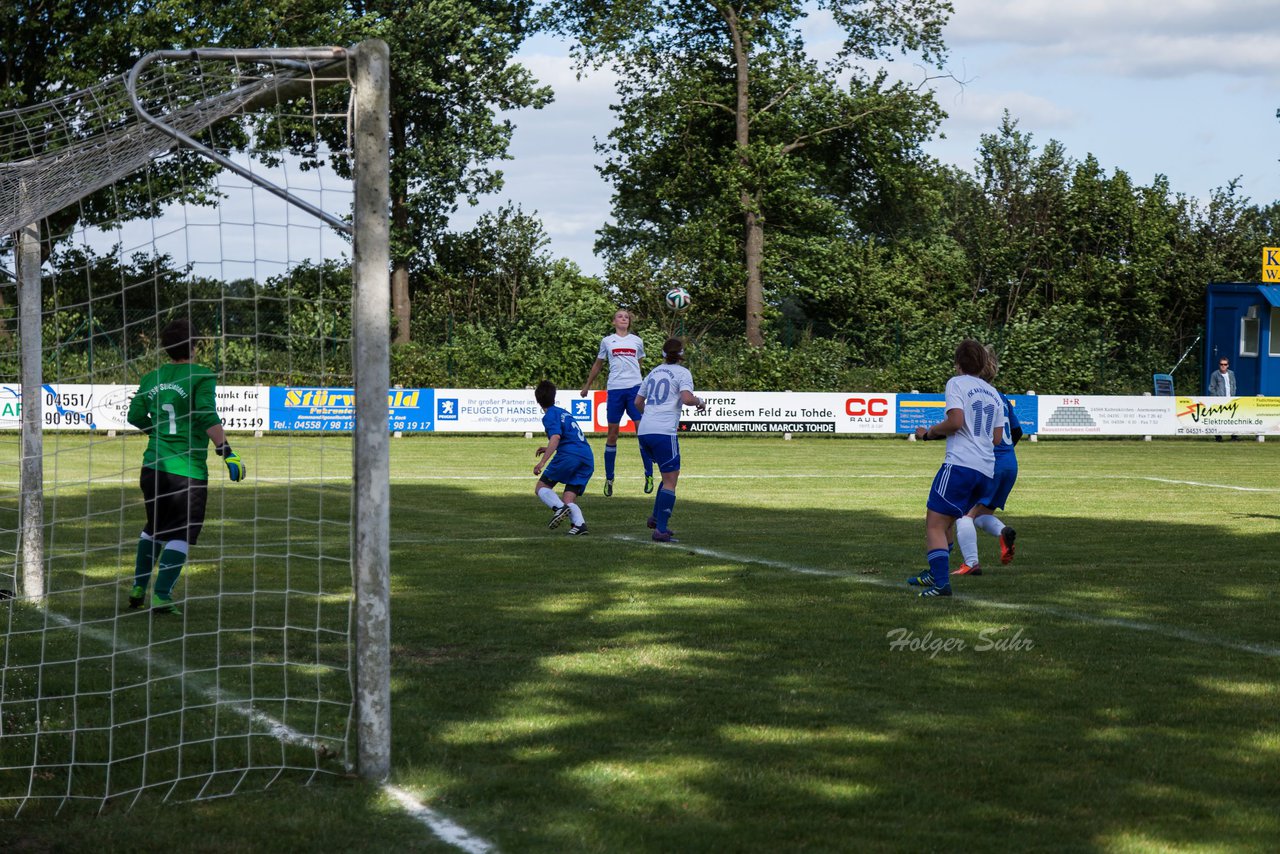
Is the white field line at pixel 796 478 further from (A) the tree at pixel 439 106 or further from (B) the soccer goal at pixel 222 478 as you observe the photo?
(A) the tree at pixel 439 106

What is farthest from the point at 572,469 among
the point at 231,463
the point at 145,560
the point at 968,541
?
the point at 145,560

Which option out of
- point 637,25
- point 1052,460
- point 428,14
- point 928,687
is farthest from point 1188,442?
point 928,687

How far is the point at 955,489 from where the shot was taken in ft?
30.8

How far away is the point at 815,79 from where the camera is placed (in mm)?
44094

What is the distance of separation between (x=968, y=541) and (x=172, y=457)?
561 cm

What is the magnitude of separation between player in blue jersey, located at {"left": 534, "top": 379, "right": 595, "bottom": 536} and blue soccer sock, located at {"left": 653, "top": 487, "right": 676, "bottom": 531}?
79 centimetres

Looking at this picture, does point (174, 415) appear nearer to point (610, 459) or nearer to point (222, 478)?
point (222, 478)

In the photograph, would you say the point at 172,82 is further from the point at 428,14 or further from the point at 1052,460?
the point at 428,14

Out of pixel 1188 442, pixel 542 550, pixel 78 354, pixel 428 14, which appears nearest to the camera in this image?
pixel 542 550

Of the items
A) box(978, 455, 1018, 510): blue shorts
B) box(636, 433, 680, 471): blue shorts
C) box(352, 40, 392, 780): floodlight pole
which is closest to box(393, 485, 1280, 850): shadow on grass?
box(352, 40, 392, 780): floodlight pole

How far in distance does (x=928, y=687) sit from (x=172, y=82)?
494 centimetres

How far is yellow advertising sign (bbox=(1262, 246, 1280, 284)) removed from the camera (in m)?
40.3

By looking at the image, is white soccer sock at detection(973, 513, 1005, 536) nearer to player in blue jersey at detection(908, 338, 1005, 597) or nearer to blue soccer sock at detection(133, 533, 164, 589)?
player in blue jersey at detection(908, 338, 1005, 597)

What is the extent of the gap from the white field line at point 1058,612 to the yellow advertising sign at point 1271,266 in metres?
33.7
